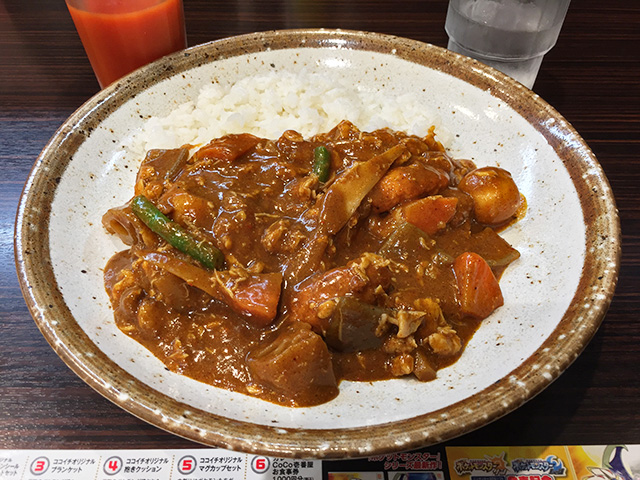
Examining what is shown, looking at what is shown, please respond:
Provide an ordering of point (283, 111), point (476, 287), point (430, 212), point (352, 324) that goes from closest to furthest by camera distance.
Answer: point (352, 324) → point (476, 287) → point (430, 212) → point (283, 111)

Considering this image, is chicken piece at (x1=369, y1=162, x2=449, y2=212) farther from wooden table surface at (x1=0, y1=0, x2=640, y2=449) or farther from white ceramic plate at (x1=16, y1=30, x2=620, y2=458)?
wooden table surface at (x1=0, y1=0, x2=640, y2=449)

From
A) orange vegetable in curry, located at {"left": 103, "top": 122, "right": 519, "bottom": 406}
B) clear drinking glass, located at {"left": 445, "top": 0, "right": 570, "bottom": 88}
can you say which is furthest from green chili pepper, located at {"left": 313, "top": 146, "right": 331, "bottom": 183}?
clear drinking glass, located at {"left": 445, "top": 0, "right": 570, "bottom": 88}

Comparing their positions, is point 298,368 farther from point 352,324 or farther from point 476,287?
point 476,287

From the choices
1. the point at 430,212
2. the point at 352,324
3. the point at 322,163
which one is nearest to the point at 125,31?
the point at 322,163

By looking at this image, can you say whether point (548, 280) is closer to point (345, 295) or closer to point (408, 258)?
point (408, 258)

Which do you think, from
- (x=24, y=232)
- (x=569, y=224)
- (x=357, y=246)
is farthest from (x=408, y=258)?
(x=24, y=232)

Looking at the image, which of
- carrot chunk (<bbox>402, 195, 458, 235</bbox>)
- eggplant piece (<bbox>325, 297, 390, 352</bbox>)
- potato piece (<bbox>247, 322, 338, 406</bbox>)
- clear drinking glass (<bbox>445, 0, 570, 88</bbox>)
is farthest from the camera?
clear drinking glass (<bbox>445, 0, 570, 88</bbox>)

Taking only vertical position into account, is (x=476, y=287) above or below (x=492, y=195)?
below

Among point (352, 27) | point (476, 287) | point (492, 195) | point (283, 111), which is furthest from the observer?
point (352, 27)
